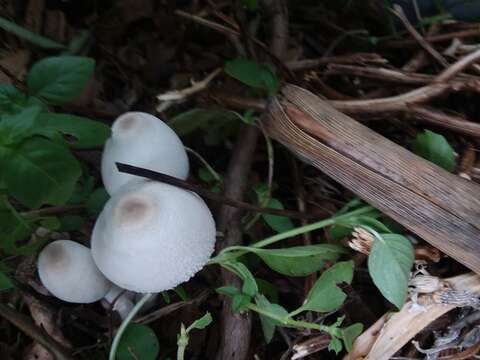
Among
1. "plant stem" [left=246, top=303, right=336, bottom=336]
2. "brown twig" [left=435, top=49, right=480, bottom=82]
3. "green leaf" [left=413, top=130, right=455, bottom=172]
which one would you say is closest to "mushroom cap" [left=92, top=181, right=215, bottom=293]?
"plant stem" [left=246, top=303, right=336, bottom=336]

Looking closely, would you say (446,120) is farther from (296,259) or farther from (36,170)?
(36,170)

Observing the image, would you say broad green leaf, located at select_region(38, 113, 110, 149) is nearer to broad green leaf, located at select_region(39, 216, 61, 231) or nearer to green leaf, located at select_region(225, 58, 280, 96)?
broad green leaf, located at select_region(39, 216, 61, 231)

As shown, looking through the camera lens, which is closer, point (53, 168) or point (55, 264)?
point (53, 168)

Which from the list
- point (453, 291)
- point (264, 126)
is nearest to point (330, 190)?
point (264, 126)

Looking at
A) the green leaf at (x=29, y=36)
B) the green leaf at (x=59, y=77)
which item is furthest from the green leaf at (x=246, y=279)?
the green leaf at (x=29, y=36)

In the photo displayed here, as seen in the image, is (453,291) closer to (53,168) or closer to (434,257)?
(434,257)

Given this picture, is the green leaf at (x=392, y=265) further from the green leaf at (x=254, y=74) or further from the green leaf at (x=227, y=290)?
the green leaf at (x=254, y=74)
